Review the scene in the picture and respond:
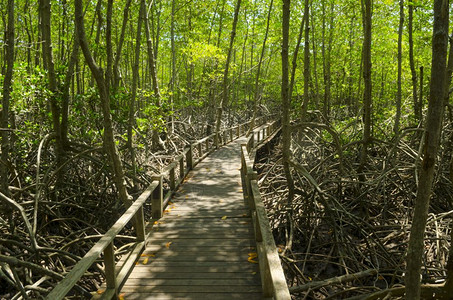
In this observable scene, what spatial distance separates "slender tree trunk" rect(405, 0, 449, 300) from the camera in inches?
66.6

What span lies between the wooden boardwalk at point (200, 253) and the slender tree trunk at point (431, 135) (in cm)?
183

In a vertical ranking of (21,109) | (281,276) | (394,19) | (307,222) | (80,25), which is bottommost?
(307,222)

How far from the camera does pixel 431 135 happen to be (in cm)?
178

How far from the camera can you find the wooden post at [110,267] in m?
3.12

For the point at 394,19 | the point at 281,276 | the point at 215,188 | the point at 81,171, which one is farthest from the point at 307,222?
the point at 394,19

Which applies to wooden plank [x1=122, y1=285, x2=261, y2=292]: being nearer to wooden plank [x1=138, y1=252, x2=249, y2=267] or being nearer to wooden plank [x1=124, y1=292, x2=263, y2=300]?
wooden plank [x1=124, y1=292, x2=263, y2=300]

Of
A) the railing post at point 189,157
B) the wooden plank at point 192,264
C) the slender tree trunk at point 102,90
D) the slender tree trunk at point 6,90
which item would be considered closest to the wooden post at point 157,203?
the slender tree trunk at point 102,90

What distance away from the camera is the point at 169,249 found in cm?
447

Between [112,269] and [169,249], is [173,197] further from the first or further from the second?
[112,269]

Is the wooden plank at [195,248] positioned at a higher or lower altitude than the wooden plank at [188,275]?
higher

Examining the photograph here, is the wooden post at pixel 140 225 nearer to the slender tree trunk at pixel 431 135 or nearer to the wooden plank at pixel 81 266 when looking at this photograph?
the wooden plank at pixel 81 266

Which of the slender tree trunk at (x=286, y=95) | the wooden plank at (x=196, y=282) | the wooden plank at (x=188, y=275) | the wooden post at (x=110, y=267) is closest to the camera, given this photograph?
the wooden post at (x=110, y=267)

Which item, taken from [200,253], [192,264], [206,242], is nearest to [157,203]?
[206,242]

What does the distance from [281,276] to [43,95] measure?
17.0 feet
